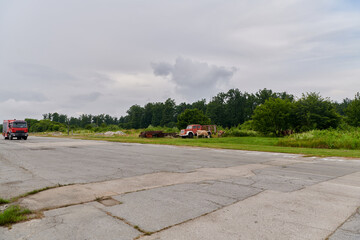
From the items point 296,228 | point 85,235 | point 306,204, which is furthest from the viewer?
point 306,204

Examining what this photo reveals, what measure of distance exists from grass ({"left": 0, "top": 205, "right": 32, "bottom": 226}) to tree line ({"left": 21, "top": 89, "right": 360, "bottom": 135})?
101 feet

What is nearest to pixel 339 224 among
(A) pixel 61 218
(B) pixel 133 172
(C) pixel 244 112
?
(A) pixel 61 218

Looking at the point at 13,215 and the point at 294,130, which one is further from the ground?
the point at 294,130

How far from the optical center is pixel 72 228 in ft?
11.8

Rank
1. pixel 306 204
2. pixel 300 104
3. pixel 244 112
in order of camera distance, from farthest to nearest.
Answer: pixel 244 112, pixel 300 104, pixel 306 204

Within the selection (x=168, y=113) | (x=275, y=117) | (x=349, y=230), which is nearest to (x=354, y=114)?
(x=275, y=117)

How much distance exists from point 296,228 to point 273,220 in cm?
38

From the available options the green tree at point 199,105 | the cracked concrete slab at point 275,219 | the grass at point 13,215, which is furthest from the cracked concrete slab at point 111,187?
the green tree at point 199,105

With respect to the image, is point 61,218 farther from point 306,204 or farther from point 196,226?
point 306,204

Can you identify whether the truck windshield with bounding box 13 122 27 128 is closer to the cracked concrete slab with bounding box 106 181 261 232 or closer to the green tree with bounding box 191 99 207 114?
the cracked concrete slab with bounding box 106 181 261 232

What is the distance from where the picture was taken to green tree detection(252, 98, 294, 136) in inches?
1233

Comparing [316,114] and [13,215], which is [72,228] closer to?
[13,215]

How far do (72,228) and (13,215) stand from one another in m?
1.21

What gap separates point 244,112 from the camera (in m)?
108
